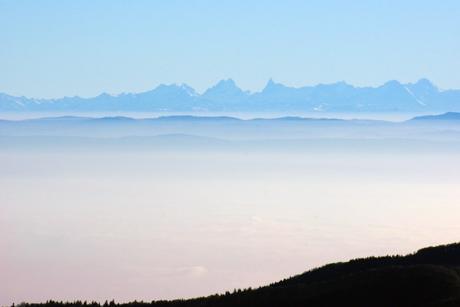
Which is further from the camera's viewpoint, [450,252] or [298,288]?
[450,252]

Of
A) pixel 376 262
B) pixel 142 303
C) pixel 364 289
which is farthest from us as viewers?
pixel 376 262

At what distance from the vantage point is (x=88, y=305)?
81.1m

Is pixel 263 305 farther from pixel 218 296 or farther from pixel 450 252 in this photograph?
pixel 450 252

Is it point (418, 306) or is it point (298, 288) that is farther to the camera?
point (298, 288)

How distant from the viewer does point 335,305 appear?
75.6 m

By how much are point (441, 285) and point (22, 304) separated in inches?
1242

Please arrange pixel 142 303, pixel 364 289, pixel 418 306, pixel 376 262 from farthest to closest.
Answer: pixel 376 262 → pixel 142 303 → pixel 364 289 → pixel 418 306

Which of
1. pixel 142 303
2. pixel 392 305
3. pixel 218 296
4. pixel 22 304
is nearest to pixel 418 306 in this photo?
pixel 392 305

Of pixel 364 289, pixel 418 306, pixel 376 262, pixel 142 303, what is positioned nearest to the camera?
pixel 418 306

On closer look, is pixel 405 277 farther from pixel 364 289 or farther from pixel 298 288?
pixel 298 288

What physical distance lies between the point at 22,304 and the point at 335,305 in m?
24.0

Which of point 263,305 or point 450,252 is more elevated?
point 450,252

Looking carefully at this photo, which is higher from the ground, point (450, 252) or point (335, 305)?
point (450, 252)

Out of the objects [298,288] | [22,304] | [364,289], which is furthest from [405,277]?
[22,304]
